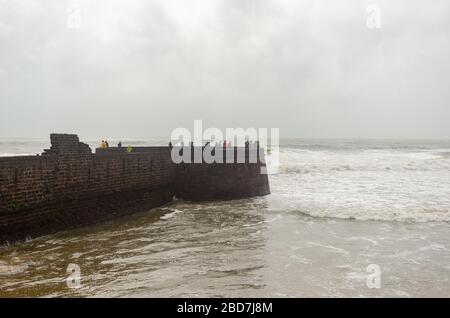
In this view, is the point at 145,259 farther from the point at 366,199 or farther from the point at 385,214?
the point at 366,199

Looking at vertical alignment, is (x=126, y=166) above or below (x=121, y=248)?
above

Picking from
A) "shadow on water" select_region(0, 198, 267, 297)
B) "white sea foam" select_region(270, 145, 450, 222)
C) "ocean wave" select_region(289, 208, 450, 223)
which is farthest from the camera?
"white sea foam" select_region(270, 145, 450, 222)

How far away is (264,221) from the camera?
1288 cm

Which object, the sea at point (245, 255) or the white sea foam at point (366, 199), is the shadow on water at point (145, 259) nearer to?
the sea at point (245, 255)

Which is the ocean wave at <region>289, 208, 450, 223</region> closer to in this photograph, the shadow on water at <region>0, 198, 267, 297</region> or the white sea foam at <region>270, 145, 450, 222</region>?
the white sea foam at <region>270, 145, 450, 222</region>

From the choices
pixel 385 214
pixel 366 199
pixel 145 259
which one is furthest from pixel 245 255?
pixel 366 199

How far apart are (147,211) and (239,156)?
5.11m

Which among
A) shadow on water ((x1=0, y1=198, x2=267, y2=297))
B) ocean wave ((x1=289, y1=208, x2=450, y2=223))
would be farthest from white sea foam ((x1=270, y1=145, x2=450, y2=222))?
shadow on water ((x1=0, y1=198, x2=267, y2=297))

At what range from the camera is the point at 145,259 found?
8.59 m

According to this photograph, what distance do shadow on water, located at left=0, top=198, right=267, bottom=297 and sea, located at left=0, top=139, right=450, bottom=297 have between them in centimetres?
2

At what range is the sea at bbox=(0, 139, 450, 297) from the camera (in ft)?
22.6

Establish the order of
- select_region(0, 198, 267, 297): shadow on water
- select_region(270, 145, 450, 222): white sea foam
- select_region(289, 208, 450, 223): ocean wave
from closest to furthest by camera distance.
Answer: select_region(0, 198, 267, 297): shadow on water, select_region(289, 208, 450, 223): ocean wave, select_region(270, 145, 450, 222): white sea foam

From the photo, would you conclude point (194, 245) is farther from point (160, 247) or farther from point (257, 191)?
point (257, 191)
